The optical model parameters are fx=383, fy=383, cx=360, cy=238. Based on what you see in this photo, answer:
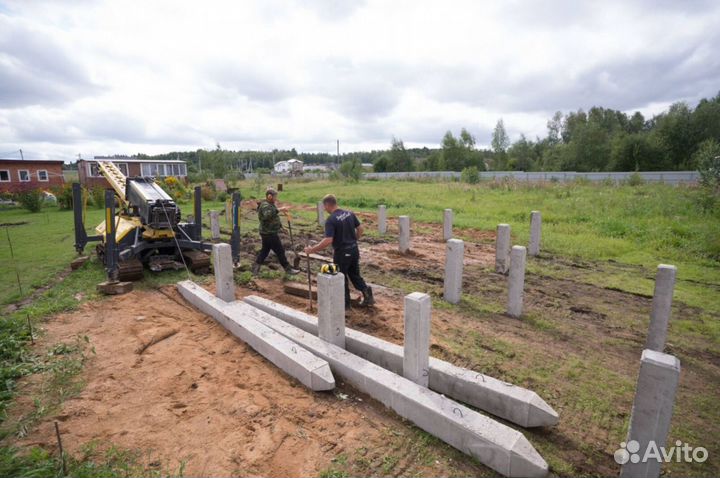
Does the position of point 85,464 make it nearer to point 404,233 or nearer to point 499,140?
point 404,233

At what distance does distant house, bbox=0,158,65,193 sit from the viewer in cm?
2970

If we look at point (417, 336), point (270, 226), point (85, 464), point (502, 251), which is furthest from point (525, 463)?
point (270, 226)

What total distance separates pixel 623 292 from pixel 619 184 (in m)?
23.1

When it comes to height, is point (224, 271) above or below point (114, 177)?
below

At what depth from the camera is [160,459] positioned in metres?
3.08

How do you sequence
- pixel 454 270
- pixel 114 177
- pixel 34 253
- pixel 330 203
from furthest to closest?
1. pixel 34 253
2. pixel 114 177
3. pixel 454 270
4. pixel 330 203

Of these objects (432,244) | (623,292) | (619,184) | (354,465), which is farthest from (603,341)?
(619,184)

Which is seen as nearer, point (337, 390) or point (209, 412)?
point (209, 412)

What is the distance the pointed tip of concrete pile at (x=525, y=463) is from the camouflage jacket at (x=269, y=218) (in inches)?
250

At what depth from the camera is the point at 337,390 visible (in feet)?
13.4

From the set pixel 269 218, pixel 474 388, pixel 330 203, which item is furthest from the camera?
pixel 269 218

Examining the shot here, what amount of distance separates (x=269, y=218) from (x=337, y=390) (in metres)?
4.86

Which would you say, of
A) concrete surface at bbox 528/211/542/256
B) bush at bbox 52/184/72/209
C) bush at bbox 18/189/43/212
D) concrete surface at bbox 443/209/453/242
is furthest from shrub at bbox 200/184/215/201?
concrete surface at bbox 528/211/542/256

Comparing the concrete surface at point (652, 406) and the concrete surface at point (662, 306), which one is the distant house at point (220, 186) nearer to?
the concrete surface at point (662, 306)
